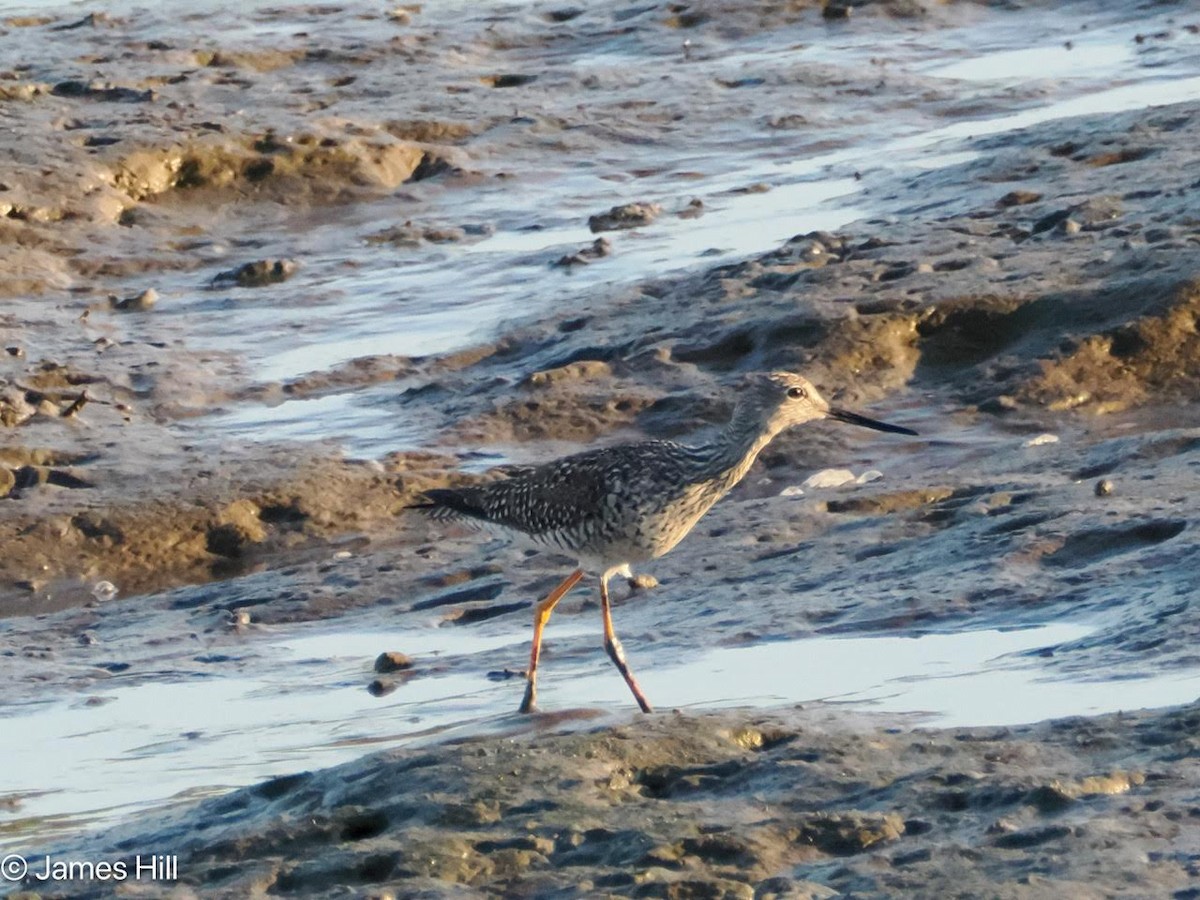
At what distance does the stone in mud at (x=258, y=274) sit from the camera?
521 inches

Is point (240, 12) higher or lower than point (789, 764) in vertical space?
higher

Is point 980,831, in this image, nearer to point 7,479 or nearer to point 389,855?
point 389,855

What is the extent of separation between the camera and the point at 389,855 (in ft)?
16.1

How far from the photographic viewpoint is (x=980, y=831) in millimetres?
4762

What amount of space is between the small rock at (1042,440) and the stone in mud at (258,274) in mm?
5585

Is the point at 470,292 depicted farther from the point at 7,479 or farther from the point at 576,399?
the point at 7,479

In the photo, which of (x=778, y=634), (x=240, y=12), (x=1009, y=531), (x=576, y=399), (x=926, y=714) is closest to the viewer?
(x=926, y=714)

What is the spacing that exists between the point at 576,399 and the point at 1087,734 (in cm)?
532

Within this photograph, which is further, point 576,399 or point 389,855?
point 576,399

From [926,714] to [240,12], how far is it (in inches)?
561

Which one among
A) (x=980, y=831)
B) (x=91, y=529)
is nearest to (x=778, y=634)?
(x=980, y=831)

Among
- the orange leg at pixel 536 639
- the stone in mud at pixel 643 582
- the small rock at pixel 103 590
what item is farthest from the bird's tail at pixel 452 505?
the small rock at pixel 103 590

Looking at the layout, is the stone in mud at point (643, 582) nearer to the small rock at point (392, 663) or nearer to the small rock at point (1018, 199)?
the small rock at point (392, 663)

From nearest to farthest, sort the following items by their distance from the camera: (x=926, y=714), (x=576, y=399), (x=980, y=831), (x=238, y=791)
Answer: (x=980, y=831)
(x=238, y=791)
(x=926, y=714)
(x=576, y=399)
